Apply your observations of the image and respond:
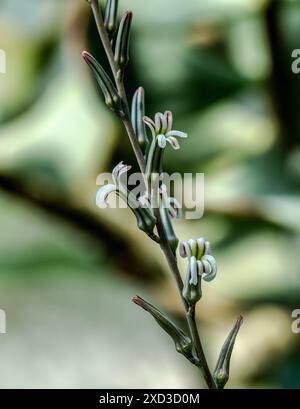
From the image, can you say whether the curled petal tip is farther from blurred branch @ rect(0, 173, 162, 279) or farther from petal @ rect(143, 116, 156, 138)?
blurred branch @ rect(0, 173, 162, 279)

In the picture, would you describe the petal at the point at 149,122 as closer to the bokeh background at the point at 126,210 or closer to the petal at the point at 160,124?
the petal at the point at 160,124

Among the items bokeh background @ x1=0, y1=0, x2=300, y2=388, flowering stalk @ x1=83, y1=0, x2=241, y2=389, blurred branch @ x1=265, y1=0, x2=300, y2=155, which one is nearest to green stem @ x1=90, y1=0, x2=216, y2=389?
flowering stalk @ x1=83, y1=0, x2=241, y2=389

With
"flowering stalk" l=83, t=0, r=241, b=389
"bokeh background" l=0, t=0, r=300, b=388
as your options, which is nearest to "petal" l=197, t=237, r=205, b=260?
"flowering stalk" l=83, t=0, r=241, b=389

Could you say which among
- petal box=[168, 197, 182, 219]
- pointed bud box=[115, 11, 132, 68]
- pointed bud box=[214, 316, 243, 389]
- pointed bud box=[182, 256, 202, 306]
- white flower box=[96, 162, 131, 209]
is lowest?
pointed bud box=[214, 316, 243, 389]

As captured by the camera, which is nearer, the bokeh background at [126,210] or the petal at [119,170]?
the petal at [119,170]

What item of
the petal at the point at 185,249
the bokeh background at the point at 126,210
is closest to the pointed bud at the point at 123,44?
the petal at the point at 185,249

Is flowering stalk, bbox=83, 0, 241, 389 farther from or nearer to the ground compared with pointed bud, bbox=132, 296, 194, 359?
farther from the ground

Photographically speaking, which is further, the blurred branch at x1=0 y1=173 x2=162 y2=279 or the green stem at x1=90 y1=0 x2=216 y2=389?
the blurred branch at x1=0 y1=173 x2=162 y2=279
